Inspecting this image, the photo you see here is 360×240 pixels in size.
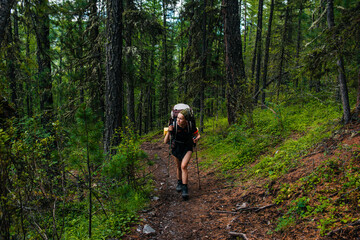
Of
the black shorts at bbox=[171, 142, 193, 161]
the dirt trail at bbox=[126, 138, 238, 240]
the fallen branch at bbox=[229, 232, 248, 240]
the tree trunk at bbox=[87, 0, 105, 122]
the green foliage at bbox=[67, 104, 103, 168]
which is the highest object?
the tree trunk at bbox=[87, 0, 105, 122]

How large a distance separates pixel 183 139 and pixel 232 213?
7.45 ft

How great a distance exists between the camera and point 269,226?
10.4ft

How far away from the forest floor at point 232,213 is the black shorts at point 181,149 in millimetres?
1069

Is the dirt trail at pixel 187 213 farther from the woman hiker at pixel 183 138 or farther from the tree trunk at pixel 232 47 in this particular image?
the tree trunk at pixel 232 47

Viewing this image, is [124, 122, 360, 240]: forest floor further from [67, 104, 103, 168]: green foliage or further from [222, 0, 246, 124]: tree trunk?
[222, 0, 246, 124]: tree trunk

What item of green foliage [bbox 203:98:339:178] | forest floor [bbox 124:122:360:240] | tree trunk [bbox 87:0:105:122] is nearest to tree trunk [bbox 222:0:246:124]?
green foliage [bbox 203:98:339:178]

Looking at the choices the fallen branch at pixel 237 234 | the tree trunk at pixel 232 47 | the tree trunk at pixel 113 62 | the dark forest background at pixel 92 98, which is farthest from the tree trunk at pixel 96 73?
the fallen branch at pixel 237 234

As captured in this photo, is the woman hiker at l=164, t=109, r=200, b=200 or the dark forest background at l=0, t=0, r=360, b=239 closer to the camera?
the dark forest background at l=0, t=0, r=360, b=239

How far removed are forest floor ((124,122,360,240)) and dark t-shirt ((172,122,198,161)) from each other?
117cm

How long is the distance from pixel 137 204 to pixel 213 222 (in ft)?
5.62

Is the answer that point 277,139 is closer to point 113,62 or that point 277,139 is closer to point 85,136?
point 85,136

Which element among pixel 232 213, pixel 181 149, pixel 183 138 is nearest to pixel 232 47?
pixel 183 138

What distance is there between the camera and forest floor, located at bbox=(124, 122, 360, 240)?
3037 mm

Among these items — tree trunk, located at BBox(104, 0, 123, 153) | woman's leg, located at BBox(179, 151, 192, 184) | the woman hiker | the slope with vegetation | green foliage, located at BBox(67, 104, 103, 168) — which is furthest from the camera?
tree trunk, located at BBox(104, 0, 123, 153)
